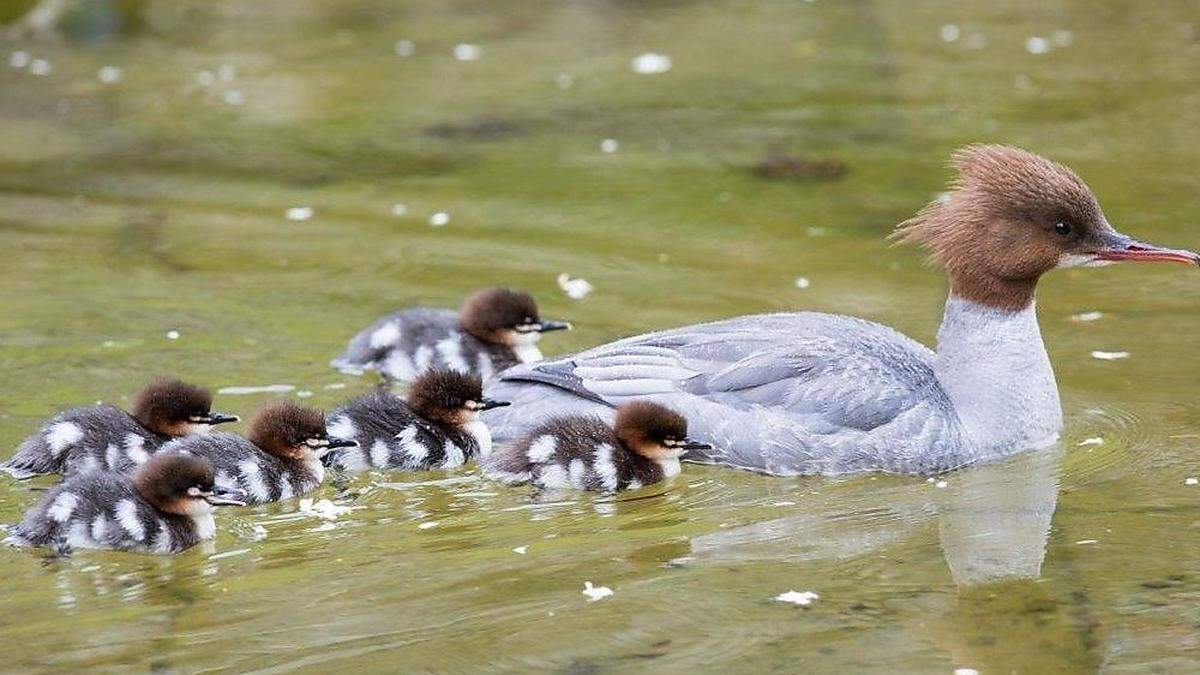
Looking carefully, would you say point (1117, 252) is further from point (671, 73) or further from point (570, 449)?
point (671, 73)

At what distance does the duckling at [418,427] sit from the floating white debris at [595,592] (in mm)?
1357

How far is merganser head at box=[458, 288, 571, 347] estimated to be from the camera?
8312 mm

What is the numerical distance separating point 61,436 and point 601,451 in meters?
1.86

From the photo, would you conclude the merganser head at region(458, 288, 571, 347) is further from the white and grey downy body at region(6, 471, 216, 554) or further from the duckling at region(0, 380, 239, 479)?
the white and grey downy body at region(6, 471, 216, 554)

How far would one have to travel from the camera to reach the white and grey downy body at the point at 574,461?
22.7 feet

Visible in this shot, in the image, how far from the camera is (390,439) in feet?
23.5

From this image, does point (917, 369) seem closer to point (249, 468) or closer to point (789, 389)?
point (789, 389)

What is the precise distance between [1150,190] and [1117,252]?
325 centimetres

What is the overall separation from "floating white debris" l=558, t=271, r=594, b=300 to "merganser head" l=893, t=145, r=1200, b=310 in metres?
2.27

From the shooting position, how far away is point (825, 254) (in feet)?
32.1

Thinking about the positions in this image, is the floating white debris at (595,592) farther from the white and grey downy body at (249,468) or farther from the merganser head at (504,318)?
the merganser head at (504,318)

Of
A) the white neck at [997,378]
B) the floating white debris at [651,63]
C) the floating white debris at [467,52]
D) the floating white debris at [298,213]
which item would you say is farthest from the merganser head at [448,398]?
the floating white debris at [467,52]

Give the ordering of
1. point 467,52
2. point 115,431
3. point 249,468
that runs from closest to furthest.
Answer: point 249,468, point 115,431, point 467,52

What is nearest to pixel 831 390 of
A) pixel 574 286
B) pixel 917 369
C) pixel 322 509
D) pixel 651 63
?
pixel 917 369
